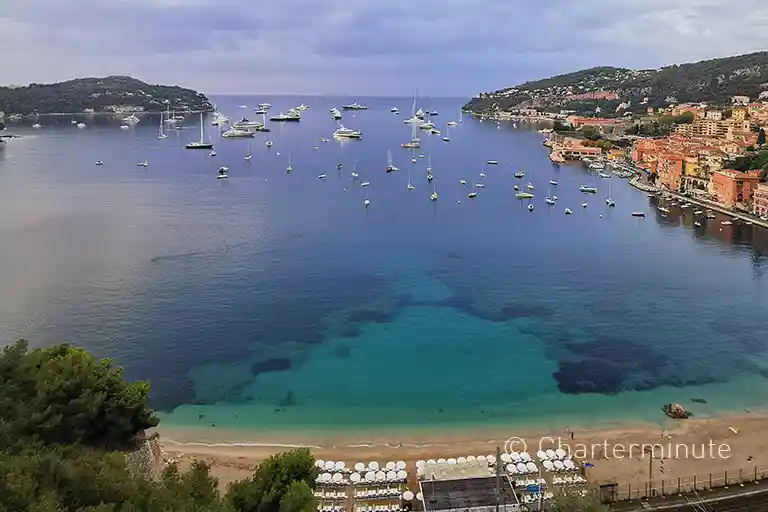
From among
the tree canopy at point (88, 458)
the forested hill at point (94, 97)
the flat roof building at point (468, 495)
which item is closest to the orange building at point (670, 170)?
the flat roof building at point (468, 495)

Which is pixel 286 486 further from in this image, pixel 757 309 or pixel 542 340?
pixel 757 309

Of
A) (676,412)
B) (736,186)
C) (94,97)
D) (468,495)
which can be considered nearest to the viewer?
(468,495)

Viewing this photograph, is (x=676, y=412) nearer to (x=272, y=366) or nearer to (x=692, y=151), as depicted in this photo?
(x=272, y=366)

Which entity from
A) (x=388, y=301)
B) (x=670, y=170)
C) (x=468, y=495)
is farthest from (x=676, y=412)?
(x=670, y=170)

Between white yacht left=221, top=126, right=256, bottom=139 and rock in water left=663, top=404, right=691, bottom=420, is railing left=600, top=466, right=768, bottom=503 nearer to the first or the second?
rock in water left=663, top=404, right=691, bottom=420

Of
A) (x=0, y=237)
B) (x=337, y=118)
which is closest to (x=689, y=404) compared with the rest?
(x=0, y=237)

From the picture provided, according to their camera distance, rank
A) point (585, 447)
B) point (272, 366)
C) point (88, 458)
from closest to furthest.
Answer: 1. point (88, 458)
2. point (585, 447)
3. point (272, 366)

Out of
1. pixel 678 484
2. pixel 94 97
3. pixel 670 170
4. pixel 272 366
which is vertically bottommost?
pixel 678 484

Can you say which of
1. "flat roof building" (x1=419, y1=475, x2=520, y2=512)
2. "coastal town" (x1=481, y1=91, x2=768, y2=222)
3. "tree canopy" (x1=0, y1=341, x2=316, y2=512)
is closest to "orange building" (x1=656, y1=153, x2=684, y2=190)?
"coastal town" (x1=481, y1=91, x2=768, y2=222)

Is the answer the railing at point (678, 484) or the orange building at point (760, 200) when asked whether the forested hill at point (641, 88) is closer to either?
the orange building at point (760, 200)
